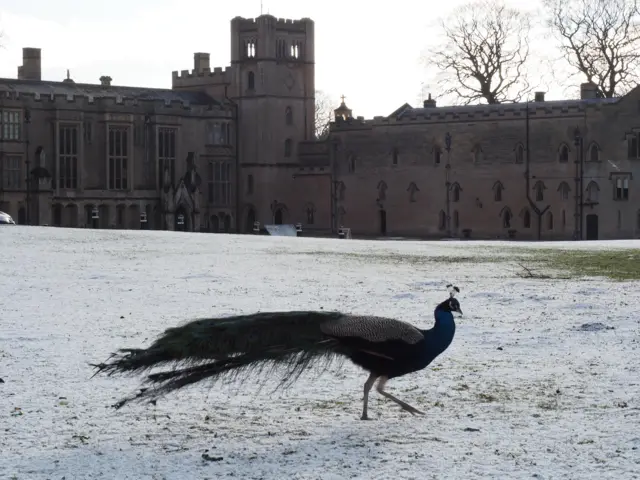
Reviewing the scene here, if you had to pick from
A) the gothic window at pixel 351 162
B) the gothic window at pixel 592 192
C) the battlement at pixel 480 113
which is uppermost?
the battlement at pixel 480 113

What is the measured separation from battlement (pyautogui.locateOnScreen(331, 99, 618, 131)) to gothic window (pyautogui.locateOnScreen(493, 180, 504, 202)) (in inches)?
152

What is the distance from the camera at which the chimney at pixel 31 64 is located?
3098 inches

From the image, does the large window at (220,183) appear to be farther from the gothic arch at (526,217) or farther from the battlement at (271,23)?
the gothic arch at (526,217)

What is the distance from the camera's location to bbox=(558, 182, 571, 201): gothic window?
71.1m

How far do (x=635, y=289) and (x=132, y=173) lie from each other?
177 ft

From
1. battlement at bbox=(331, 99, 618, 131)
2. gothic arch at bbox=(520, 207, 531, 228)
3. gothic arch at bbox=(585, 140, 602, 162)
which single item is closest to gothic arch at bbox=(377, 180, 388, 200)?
battlement at bbox=(331, 99, 618, 131)

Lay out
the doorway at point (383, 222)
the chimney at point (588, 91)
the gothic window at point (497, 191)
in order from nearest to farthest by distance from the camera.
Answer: the gothic window at point (497, 191) → the chimney at point (588, 91) → the doorway at point (383, 222)

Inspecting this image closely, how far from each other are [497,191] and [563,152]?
462 cm

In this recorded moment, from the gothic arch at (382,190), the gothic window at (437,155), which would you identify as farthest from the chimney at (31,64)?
the gothic window at (437,155)

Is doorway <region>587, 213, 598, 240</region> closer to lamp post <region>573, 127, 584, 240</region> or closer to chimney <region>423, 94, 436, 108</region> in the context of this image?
lamp post <region>573, 127, 584, 240</region>

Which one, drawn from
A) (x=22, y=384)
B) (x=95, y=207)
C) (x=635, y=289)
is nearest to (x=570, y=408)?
(x=22, y=384)

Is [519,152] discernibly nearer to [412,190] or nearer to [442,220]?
[442,220]

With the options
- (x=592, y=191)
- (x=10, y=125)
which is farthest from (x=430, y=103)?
(x=10, y=125)

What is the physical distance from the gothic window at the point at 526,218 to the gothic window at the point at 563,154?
3491mm
